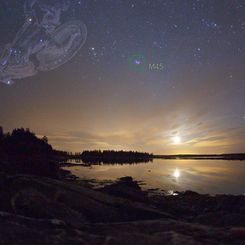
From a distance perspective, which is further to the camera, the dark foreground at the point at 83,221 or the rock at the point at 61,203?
the rock at the point at 61,203

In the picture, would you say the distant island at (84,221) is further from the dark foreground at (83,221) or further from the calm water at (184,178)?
the calm water at (184,178)

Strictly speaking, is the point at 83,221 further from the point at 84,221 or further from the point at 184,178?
the point at 184,178

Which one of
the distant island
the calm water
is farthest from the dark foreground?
the calm water

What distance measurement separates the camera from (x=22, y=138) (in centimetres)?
9381

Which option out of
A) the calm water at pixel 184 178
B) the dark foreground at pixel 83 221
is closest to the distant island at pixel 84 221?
the dark foreground at pixel 83 221

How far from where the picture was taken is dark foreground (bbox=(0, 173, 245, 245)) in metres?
5.18

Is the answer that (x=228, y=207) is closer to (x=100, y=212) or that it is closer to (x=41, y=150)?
(x=100, y=212)

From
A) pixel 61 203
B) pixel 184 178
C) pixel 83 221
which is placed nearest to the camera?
pixel 83 221

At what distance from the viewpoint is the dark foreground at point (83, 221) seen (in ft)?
17.0

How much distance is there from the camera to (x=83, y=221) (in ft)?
25.7

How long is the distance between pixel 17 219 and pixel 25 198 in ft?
8.36

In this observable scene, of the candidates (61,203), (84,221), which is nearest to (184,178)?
(61,203)

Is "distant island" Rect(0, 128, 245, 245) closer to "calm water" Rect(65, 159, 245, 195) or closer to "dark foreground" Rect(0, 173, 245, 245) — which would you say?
"dark foreground" Rect(0, 173, 245, 245)

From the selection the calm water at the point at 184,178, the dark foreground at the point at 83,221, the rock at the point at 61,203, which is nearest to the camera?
the dark foreground at the point at 83,221
